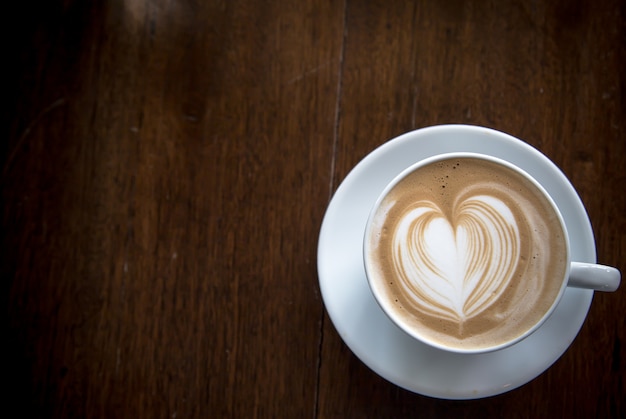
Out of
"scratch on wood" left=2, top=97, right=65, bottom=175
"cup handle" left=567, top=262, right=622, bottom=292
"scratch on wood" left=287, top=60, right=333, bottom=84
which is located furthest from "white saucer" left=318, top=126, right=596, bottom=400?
"scratch on wood" left=2, top=97, right=65, bottom=175

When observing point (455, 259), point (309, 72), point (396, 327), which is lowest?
point (396, 327)

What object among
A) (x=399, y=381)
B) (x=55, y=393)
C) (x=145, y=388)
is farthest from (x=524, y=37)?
(x=55, y=393)

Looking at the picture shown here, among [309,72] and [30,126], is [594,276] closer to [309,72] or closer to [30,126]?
[309,72]

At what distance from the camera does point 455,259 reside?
682 mm

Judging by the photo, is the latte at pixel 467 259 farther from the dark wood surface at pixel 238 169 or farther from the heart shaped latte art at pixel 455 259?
the dark wood surface at pixel 238 169

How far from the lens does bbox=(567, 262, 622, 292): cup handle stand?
0.65m

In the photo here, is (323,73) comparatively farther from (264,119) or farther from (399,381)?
(399,381)

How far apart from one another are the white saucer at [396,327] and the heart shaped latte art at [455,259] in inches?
3.3

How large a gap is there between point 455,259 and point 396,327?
134mm

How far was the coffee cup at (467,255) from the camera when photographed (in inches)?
26.5

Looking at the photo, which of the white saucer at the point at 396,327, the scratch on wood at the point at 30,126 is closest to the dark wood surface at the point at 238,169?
the scratch on wood at the point at 30,126

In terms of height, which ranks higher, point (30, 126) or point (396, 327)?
point (30, 126)

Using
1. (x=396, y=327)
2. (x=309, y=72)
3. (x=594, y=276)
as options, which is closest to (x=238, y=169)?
(x=309, y=72)

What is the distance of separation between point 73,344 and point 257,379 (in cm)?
33
